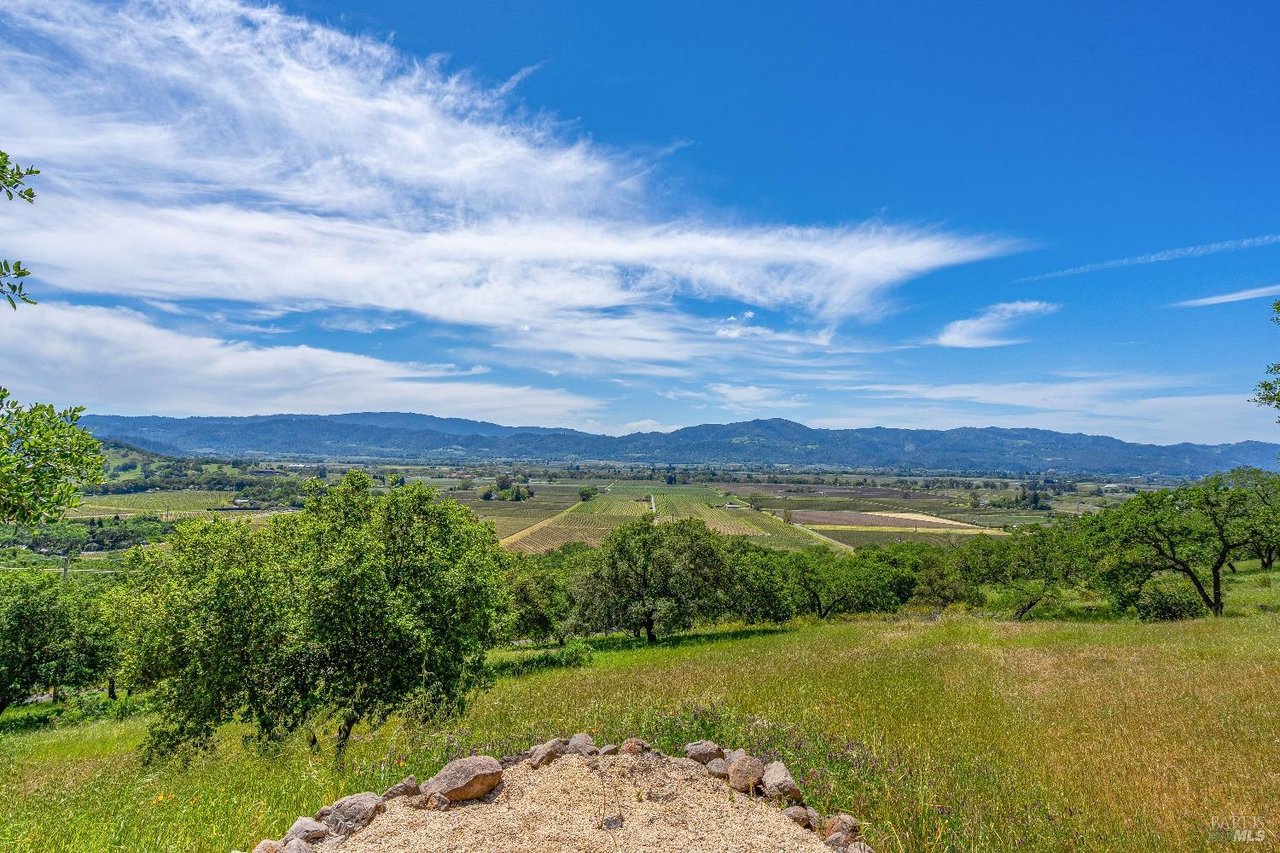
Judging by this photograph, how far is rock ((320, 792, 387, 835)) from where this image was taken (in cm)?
702

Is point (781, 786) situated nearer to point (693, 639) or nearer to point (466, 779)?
point (466, 779)

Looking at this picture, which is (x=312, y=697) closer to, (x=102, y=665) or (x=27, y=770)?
(x=27, y=770)

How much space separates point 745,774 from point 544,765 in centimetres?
325

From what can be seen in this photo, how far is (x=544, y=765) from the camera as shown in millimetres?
8891

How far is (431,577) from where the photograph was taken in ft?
47.5

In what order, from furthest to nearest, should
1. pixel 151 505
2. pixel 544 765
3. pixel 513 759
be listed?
pixel 151 505 < pixel 513 759 < pixel 544 765

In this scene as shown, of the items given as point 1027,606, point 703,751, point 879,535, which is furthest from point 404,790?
point 879,535

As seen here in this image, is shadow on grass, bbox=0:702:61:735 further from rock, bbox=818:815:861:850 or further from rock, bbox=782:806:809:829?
rock, bbox=818:815:861:850

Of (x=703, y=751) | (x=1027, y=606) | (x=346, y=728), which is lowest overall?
(x=1027, y=606)

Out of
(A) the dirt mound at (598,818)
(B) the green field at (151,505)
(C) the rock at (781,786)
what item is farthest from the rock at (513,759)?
(B) the green field at (151,505)

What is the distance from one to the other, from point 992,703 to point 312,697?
17323 mm

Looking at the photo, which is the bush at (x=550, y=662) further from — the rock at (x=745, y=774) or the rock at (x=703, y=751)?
the rock at (x=745, y=774)

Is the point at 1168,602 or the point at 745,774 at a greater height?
the point at 745,774

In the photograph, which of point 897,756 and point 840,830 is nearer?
point 840,830
